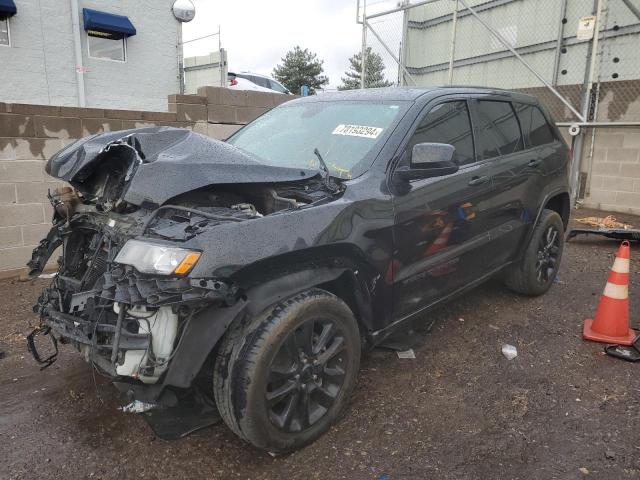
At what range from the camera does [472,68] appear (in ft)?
33.7

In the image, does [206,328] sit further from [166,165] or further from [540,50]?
[540,50]

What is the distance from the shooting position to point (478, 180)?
3455mm

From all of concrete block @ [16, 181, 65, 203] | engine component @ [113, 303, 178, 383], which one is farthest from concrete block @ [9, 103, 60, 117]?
engine component @ [113, 303, 178, 383]

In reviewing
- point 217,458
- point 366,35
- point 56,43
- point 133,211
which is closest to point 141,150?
point 133,211

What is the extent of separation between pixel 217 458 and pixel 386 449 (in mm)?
851

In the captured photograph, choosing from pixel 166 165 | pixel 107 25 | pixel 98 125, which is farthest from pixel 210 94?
pixel 107 25

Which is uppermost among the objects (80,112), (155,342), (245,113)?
(245,113)

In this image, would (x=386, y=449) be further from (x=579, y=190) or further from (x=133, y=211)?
(x=579, y=190)

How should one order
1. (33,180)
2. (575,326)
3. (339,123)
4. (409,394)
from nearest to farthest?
(409,394)
(339,123)
(575,326)
(33,180)

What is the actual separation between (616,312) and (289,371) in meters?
2.69

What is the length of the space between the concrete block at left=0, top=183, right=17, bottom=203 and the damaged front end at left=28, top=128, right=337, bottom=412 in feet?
8.12

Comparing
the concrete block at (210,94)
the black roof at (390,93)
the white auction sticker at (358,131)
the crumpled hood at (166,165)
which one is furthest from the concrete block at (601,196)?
the crumpled hood at (166,165)

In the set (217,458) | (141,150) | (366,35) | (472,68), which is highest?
(366,35)

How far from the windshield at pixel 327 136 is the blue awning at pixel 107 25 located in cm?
958
